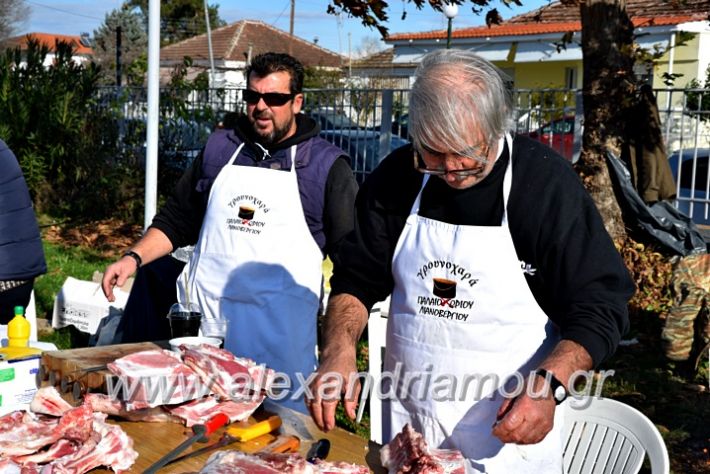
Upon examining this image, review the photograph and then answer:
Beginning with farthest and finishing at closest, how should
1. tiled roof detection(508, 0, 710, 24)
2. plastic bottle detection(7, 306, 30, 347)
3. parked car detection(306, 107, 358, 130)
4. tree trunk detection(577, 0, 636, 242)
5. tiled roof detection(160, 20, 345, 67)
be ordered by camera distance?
tiled roof detection(160, 20, 345, 67) < parked car detection(306, 107, 358, 130) < tiled roof detection(508, 0, 710, 24) < tree trunk detection(577, 0, 636, 242) < plastic bottle detection(7, 306, 30, 347)

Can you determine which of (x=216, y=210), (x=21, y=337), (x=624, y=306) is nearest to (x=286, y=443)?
(x=624, y=306)

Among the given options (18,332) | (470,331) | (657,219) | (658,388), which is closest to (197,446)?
(470,331)

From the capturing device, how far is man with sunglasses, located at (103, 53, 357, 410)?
4.15 meters

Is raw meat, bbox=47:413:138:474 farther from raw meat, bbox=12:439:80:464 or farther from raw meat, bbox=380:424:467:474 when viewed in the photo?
raw meat, bbox=380:424:467:474

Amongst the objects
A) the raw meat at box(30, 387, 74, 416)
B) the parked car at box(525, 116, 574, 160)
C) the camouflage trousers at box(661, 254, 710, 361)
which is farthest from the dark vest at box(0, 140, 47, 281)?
the parked car at box(525, 116, 574, 160)

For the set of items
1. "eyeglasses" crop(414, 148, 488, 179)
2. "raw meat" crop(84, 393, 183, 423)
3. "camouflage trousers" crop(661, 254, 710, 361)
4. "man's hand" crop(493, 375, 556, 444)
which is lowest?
"camouflage trousers" crop(661, 254, 710, 361)

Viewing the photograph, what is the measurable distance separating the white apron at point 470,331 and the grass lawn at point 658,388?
237 cm

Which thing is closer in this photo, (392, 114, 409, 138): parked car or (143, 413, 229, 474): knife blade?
(143, 413, 229, 474): knife blade

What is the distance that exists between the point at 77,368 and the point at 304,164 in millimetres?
1609

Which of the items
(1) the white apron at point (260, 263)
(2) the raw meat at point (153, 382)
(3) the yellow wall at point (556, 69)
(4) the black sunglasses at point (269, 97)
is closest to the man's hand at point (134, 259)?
(1) the white apron at point (260, 263)

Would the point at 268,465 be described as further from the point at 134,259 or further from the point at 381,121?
the point at 381,121

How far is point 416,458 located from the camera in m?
2.47

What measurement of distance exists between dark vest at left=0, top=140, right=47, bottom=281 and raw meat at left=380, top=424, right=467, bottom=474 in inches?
104

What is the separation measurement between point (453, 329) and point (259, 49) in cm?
4774
